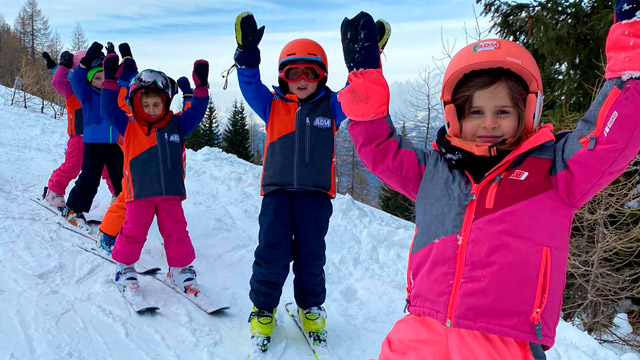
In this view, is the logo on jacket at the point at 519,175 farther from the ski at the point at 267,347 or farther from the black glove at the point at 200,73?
the black glove at the point at 200,73

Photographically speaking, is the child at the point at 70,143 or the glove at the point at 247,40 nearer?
the glove at the point at 247,40

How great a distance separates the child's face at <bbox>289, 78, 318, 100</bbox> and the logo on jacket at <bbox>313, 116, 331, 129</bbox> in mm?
228

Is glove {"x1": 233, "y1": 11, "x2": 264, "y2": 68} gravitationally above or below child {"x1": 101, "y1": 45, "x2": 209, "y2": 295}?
above

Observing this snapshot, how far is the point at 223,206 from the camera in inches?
283

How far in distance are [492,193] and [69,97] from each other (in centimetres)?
663

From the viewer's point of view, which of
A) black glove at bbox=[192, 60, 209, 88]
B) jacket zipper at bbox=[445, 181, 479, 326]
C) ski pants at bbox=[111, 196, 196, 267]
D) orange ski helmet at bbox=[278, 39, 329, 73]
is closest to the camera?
jacket zipper at bbox=[445, 181, 479, 326]

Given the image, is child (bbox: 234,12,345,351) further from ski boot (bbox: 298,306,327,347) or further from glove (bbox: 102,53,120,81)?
glove (bbox: 102,53,120,81)

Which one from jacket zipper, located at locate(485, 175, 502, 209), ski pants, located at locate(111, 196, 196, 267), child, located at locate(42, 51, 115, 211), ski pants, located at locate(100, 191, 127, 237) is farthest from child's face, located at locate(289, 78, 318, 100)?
child, located at locate(42, 51, 115, 211)

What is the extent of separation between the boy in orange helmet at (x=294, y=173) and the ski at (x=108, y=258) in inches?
61.0

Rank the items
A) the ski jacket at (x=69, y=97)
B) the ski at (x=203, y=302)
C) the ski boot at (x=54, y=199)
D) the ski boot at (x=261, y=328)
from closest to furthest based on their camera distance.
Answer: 1. the ski boot at (x=261, y=328)
2. the ski at (x=203, y=302)
3. the ski boot at (x=54, y=199)
4. the ski jacket at (x=69, y=97)

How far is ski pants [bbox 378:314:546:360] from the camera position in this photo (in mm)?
1532

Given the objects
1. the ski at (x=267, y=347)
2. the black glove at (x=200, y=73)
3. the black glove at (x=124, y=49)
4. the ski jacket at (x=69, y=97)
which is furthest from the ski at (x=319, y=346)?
the ski jacket at (x=69, y=97)

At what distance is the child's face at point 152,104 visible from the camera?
400 centimetres

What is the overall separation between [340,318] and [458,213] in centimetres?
→ 258
